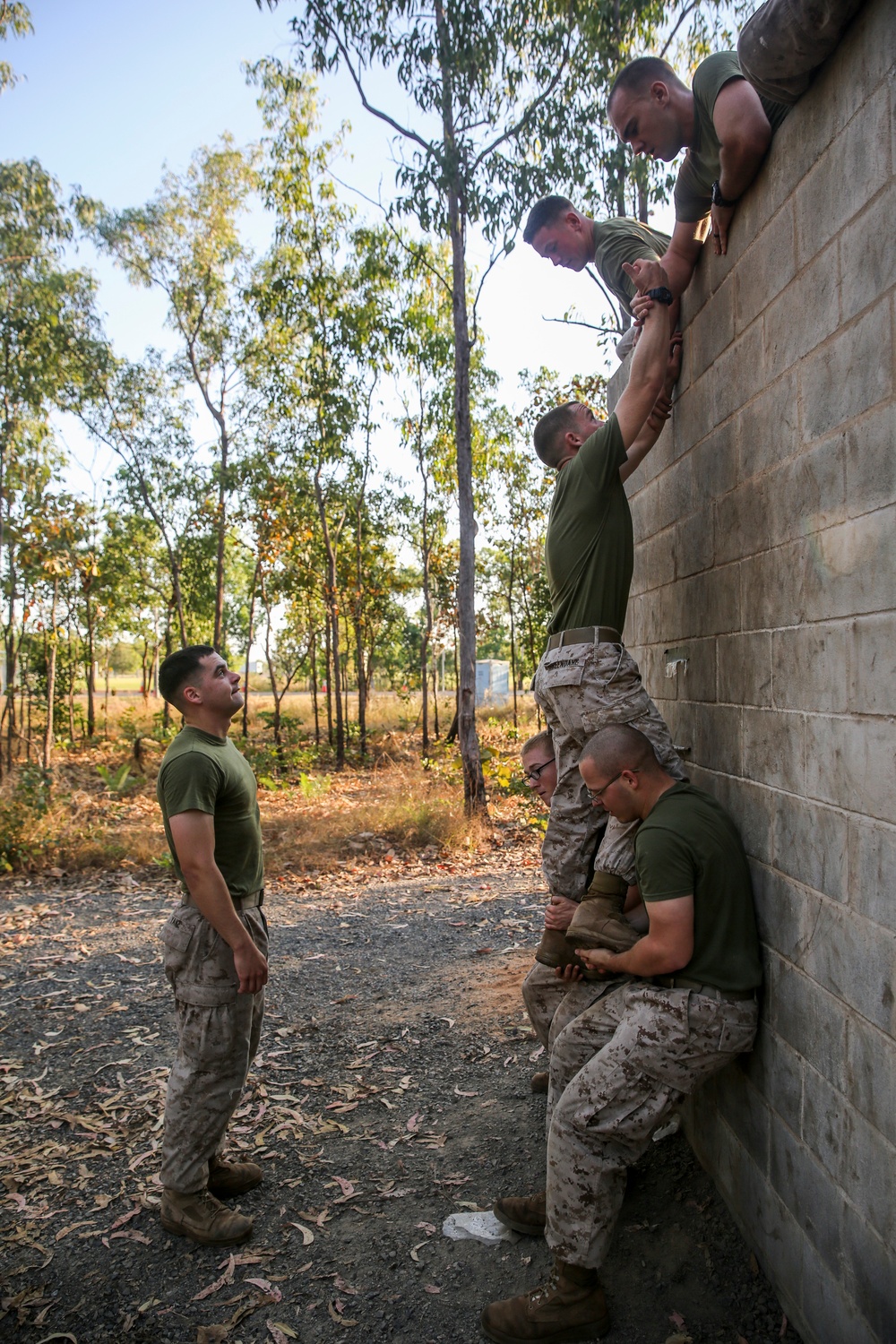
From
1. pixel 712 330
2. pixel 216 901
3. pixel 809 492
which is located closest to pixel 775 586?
pixel 809 492

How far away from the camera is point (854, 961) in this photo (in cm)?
190

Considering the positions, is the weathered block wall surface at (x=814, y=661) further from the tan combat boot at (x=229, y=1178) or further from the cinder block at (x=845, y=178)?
the tan combat boot at (x=229, y=1178)

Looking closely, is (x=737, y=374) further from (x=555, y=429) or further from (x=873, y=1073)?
(x=873, y=1073)

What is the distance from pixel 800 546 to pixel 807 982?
110 centimetres

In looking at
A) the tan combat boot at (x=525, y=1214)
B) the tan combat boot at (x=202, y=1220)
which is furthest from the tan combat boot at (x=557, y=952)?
the tan combat boot at (x=202, y=1220)

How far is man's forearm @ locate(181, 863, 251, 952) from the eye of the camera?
9.59ft

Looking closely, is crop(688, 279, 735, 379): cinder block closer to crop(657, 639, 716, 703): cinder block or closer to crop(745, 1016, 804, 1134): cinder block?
crop(657, 639, 716, 703): cinder block

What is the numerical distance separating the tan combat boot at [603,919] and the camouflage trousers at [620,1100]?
0.81 ft

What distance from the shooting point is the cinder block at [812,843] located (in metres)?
1.97

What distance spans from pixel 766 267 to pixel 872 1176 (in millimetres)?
2272

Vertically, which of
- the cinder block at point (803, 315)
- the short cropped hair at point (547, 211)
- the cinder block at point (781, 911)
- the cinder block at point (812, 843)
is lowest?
the cinder block at point (781, 911)

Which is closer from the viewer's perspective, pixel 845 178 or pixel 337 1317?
pixel 845 178

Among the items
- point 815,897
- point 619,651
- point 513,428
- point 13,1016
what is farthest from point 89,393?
point 815,897

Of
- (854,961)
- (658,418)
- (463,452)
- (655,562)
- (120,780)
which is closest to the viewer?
(854,961)
